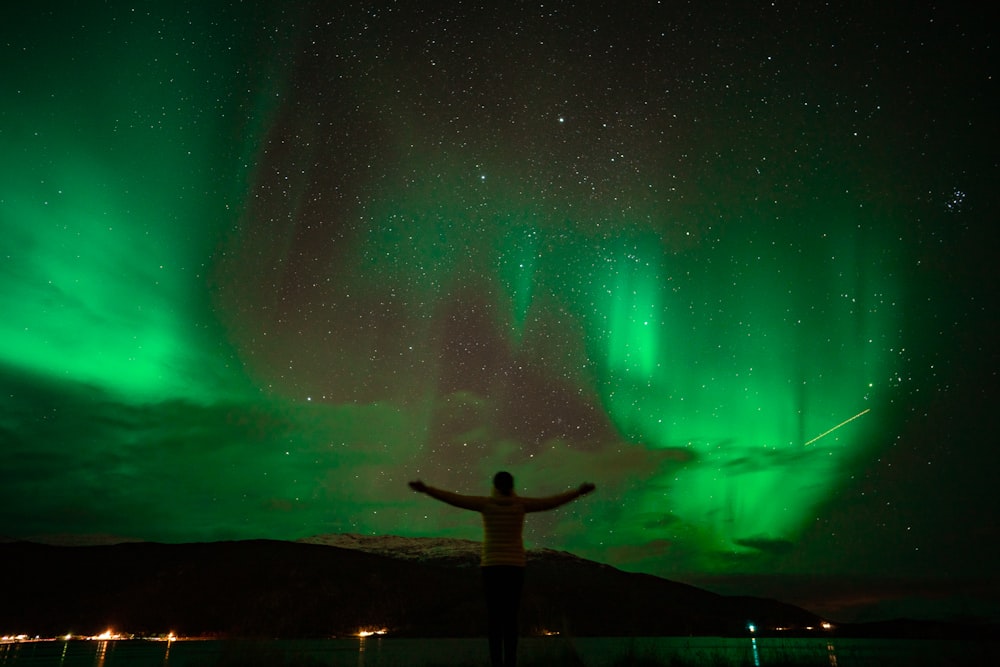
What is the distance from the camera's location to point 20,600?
493 ft

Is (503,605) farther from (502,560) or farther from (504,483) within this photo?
(504,483)

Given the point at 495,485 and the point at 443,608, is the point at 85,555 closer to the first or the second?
the point at 443,608

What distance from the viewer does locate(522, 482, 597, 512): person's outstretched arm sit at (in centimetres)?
655

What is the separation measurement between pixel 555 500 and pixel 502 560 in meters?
0.96

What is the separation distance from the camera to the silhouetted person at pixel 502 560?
6.16 m

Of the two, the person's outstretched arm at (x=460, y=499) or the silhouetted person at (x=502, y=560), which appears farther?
the person's outstretched arm at (x=460, y=499)

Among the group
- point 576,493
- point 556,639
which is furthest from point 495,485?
point 556,639

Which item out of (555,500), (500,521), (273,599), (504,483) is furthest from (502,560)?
(273,599)

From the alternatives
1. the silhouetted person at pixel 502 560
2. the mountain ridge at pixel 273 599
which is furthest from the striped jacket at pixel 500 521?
the mountain ridge at pixel 273 599

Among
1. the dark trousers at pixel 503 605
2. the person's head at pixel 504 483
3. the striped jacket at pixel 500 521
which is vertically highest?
the person's head at pixel 504 483

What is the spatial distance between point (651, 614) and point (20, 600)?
155264 mm

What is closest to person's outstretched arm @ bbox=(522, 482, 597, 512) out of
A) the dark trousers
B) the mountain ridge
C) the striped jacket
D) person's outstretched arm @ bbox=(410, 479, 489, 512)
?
the striped jacket

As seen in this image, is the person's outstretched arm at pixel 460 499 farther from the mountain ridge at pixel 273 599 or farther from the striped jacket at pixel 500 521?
the mountain ridge at pixel 273 599

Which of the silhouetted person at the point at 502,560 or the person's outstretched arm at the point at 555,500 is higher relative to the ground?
the person's outstretched arm at the point at 555,500
